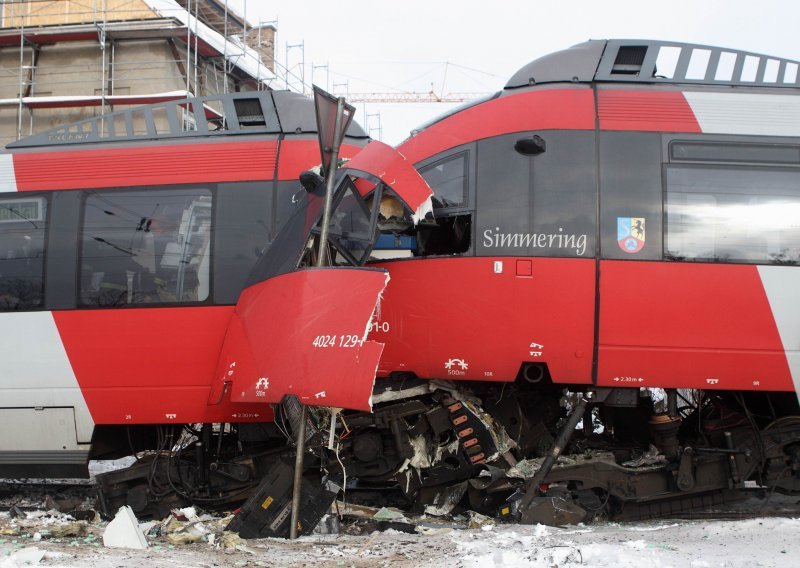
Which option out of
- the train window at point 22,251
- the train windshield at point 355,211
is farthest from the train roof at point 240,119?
the train windshield at point 355,211

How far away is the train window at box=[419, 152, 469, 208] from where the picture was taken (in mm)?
6199

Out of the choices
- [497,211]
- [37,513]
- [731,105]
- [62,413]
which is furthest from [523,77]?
[37,513]

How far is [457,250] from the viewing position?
6.10 meters

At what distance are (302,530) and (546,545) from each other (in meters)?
1.95

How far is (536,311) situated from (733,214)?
1774 millimetres

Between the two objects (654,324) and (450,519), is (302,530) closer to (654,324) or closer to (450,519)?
(450,519)

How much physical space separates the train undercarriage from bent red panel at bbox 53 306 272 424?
572mm

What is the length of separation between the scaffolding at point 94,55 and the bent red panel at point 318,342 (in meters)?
19.2

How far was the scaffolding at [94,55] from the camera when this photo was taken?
23.2 m

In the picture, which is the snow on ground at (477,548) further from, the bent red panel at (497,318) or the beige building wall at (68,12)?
the beige building wall at (68,12)

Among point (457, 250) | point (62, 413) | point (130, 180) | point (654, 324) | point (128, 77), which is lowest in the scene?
point (62, 413)

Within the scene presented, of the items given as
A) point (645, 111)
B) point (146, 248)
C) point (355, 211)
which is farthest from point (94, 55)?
point (645, 111)

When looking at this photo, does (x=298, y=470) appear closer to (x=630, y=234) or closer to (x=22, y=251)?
(x=630, y=234)

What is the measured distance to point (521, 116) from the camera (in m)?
6.15
